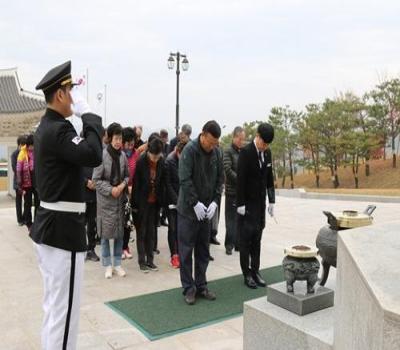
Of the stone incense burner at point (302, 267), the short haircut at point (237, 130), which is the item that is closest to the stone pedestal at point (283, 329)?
the stone incense burner at point (302, 267)

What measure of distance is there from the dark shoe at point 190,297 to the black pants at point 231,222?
2083mm

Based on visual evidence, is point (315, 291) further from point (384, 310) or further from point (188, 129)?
point (188, 129)

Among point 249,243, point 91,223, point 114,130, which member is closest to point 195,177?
point 249,243

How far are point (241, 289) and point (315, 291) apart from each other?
5.51 feet

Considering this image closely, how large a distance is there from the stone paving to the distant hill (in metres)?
23.3

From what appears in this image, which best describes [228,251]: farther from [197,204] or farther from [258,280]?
[197,204]

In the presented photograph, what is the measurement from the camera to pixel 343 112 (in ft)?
94.3

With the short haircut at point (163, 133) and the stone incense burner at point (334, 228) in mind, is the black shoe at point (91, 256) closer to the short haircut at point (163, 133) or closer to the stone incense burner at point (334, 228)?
the short haircut at point (163, 133)

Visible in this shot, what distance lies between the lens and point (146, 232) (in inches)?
205

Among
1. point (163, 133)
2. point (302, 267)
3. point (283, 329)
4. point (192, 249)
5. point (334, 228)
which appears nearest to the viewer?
point (283, 329)

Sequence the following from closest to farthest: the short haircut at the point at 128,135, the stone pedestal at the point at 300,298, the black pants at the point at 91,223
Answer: the stone pedestal at the point at 300,298 → the short haircut at the point at 128,135 → the black pants at the point at 91,223

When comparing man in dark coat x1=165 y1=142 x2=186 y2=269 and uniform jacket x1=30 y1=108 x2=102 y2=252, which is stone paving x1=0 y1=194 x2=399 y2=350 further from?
uniform jacket x1=30 y1=108 x2=102 y2=252

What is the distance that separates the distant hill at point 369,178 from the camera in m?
28.9

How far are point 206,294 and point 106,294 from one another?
106 cm
